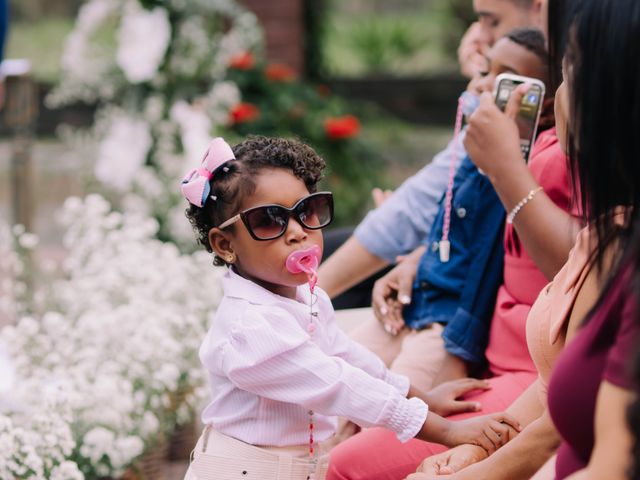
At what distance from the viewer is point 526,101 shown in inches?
102

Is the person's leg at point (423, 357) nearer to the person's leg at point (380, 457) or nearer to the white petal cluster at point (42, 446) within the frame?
the person's leg at point (380, 457)

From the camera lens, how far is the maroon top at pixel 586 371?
1536 millimetres

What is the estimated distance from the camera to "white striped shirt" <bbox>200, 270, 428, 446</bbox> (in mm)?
2135

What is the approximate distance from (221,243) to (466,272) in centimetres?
74

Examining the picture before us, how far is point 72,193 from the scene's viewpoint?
9.29 m

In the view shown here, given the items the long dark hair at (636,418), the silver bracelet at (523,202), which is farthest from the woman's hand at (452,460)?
the long dark hair at (636,418)

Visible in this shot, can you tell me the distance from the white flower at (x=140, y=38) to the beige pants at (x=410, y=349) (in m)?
3.45

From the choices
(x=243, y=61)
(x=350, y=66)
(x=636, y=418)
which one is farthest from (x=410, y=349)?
(x=350, y=66)

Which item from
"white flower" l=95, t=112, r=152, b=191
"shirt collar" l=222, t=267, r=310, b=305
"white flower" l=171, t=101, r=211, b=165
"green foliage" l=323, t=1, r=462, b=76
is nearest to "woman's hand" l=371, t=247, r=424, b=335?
"shirt collar" l=222, t=267, r=310, b=305

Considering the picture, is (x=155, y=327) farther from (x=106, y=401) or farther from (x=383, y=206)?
(x=383, y=206)

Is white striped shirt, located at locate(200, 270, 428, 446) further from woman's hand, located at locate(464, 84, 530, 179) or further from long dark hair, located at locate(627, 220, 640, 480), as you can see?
long dark hair, located at locate(627, 220, 640, 480)

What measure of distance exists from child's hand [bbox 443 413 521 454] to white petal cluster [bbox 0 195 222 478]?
3.58 feet

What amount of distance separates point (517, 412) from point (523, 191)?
49 cm

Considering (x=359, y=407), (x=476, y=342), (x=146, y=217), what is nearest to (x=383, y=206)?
(x=476, y=342)
